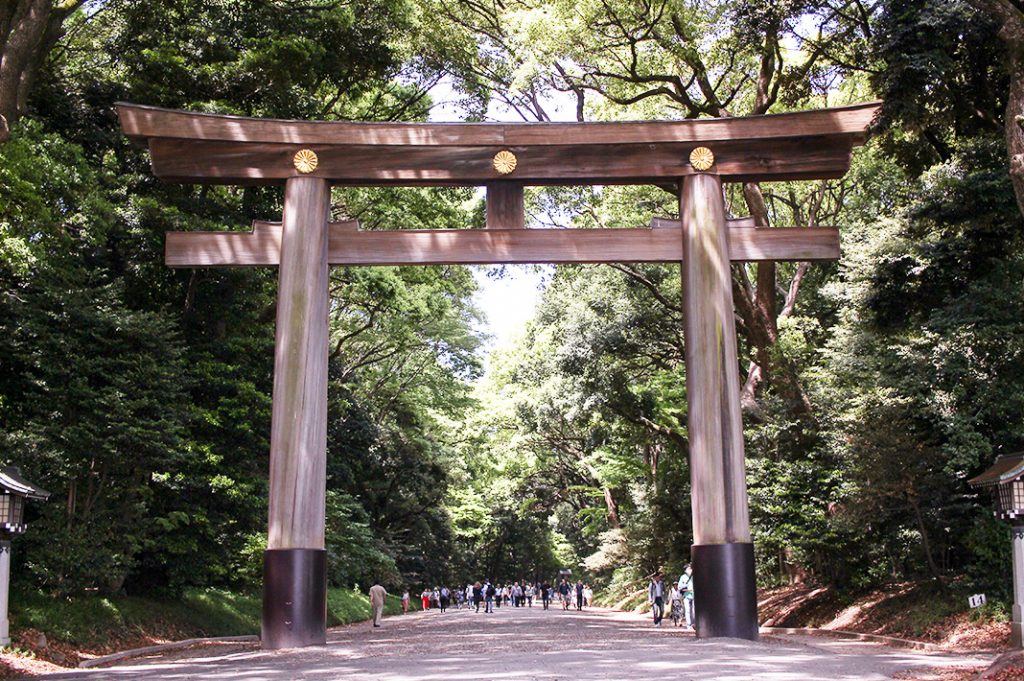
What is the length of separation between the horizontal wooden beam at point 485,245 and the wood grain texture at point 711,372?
0.32 metres

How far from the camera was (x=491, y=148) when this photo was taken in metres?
13.2

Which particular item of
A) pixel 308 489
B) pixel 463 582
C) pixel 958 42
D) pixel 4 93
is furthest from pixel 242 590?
Answer: pixel 463 582

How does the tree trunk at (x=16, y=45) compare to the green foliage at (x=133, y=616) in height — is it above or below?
above

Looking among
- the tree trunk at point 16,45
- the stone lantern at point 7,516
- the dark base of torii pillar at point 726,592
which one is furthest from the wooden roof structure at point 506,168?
the dark base of torii pillar at point 726,592

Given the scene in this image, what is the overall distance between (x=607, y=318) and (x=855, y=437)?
10.5 metres

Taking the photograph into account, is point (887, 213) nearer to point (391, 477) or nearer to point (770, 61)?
point (770, 61)

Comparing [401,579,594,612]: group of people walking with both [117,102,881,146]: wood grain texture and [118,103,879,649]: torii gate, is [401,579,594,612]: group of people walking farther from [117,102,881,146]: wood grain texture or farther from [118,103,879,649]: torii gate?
[117,102,881,146]: wood grain texture

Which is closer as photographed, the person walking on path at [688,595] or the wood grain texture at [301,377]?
the wood grain texture at [301,377]

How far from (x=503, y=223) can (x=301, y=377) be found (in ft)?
11.4

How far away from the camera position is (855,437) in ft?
58.3

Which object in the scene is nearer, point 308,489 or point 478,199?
point 308,489

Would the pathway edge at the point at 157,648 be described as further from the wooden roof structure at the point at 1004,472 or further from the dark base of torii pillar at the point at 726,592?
the wooden roof structure at the point at 1004,472

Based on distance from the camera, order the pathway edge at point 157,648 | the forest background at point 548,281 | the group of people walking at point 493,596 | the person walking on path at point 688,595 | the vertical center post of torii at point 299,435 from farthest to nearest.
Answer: the group of people walking at point 493,596 → the person walking on path at point 688,595 → the forest background at point 548,281 → the pathway edge at point 157,648 → the vertical center post of torii at point 299,435

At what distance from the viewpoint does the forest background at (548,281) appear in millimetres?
15516
